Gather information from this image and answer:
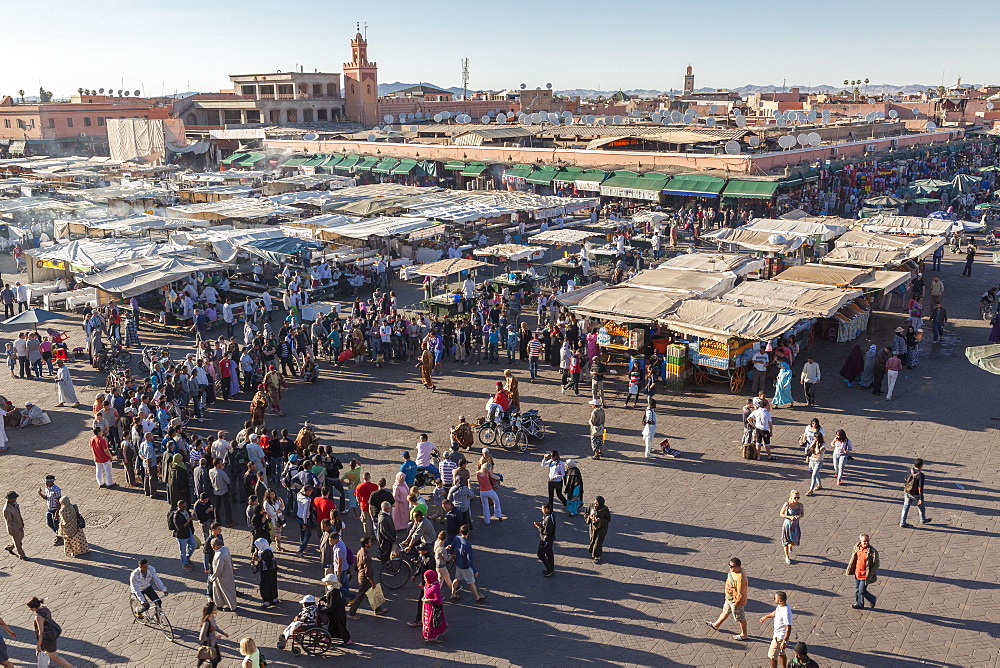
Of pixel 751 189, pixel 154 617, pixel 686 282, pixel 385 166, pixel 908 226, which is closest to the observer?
pixel 154 617

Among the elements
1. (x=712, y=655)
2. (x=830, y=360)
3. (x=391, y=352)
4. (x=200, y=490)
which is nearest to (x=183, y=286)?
(x=391, y=352)

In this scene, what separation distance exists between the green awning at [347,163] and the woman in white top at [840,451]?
1629 inches

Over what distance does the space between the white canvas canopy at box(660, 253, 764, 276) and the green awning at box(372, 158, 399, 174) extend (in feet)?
94.0

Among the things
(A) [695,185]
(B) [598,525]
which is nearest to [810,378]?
(B) [598,525]

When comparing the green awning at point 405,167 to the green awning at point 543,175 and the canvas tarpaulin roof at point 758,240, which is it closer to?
the green awning at point 543,175

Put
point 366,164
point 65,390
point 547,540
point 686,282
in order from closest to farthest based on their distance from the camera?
point 547,540 < point 65,390 < point 686,282 < point 366,164

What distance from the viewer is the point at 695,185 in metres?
35.8

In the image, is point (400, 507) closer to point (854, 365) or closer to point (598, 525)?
point (598, 525)

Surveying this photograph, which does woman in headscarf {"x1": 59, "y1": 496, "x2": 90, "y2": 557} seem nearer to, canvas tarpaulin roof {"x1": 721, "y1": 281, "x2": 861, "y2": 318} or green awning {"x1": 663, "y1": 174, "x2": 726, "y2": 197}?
canvas tarpaulin roof {"x1": 721, "y1": 281, "x2": 861, "y2": 318}

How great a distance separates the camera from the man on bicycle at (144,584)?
937 centimetres

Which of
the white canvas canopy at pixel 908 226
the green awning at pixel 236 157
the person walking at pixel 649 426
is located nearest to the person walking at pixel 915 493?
the person walking at pixel 649 426

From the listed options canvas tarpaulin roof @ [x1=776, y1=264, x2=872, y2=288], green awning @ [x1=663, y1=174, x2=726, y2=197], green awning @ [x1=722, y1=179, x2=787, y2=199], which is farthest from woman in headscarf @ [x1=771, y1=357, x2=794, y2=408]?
green awning @ [x1=663, y1=174, x2=726, y2=197]

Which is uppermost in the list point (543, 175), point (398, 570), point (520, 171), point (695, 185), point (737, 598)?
point (520, 171)

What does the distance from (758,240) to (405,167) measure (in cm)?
2626
